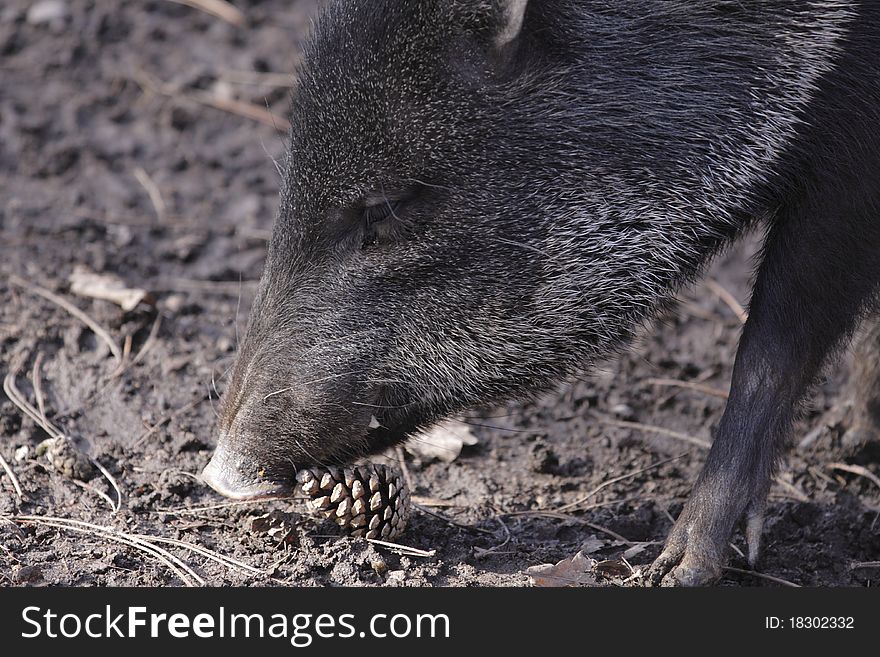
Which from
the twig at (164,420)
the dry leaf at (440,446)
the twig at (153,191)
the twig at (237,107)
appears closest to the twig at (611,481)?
the dry leaf at (440,446)

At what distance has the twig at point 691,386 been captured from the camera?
4910 millimetres

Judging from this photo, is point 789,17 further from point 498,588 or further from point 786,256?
point 498,588

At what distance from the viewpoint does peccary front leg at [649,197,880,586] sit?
3.40 meters

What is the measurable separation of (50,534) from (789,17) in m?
2.77

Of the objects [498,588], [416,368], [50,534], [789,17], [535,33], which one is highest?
[789,17]

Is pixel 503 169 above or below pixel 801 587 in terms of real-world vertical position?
above

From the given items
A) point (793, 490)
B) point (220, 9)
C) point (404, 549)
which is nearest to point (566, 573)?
point (404, 549)

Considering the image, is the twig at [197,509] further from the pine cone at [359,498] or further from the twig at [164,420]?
the twig at [164,420]

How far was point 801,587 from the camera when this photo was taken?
→ 11.3 feet

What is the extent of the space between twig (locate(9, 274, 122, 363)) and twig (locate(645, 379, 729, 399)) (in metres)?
2.30

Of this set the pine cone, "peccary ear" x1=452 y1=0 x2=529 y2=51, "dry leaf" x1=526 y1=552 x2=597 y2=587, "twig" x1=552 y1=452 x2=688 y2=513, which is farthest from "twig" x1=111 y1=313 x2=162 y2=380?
"peccary ear" x1=452 y1=0 x2=529 y2=51

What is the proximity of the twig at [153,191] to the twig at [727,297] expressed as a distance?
2.81 metres

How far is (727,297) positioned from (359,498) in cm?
281

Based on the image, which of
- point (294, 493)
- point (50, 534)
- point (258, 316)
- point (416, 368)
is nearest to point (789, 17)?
point (416, 368)
